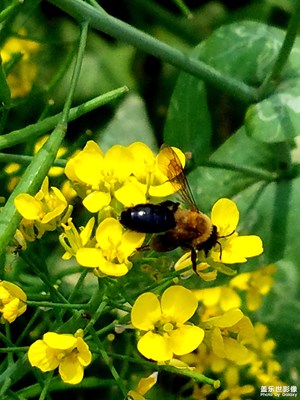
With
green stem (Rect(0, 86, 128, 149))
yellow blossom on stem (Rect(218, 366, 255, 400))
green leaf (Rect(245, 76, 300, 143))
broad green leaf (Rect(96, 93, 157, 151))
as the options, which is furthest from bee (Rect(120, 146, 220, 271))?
broad green leaf (Rect(96, 93, 157, 151))

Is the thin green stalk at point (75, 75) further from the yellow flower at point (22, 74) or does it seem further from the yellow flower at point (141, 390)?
the yellow flower at point (22, 74)

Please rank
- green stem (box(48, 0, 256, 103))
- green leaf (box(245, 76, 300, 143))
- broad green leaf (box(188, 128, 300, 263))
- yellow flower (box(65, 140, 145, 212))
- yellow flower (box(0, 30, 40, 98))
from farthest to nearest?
1. yellow flower (box(0, 30, 40, 98))
2. broad green leaf (box(188, 128, 300, 263))
3. green leaf (box(245, 76, 300, 143))
4. green stem (box(48, 0, 256, 103))
5. yellow flower (box(65, 140, 145, 212))

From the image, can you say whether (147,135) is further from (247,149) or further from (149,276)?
(149,276)

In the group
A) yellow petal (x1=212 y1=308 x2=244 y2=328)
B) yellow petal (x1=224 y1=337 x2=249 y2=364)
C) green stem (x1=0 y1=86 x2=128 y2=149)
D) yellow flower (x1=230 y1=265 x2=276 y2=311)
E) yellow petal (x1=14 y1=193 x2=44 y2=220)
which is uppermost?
green stem (x1=0 y1=86 x2=128 y2=149)

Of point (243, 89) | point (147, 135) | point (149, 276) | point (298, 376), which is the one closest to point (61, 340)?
point (149, 276)

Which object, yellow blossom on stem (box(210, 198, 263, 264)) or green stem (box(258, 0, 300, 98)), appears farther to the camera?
green stem (box(258, 0, 300, 98))

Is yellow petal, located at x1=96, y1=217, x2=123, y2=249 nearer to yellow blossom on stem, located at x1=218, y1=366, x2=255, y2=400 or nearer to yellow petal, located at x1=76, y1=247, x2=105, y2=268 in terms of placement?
yellow petal, located at x1=76, y1=247, x2=105, y2=268

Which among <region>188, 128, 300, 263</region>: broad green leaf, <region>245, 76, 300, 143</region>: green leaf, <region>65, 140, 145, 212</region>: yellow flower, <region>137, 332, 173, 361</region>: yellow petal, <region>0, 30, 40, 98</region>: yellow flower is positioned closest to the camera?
<region>137, 332, 173, 361</region>: yellow petal
